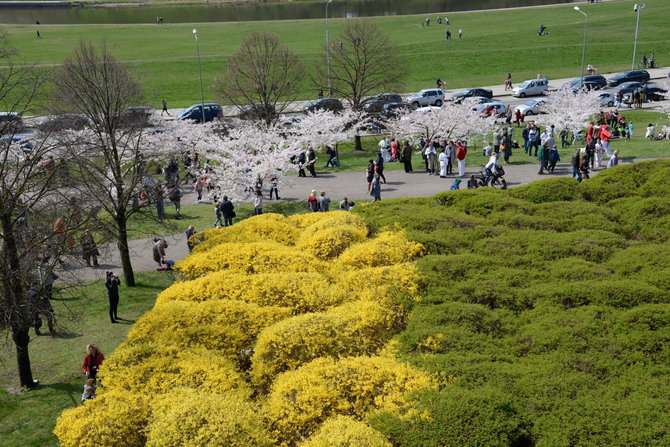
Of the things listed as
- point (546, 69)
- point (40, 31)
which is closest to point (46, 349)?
Answer: point (546, 69)

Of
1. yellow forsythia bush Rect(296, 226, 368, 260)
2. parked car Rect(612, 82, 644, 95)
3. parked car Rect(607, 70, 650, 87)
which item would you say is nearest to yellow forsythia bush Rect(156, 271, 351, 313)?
yellow forsythia bush Rect(296, 226, 368, 260)

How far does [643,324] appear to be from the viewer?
33.6ft

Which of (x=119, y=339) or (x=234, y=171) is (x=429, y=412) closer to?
(x=119, y=339)

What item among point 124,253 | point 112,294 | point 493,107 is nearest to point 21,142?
point 124,253

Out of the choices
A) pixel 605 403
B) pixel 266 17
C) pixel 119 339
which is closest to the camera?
pixel 605 403

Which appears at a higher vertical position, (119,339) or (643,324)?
(643,324)

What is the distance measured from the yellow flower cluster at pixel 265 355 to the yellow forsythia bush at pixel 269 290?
24 mm

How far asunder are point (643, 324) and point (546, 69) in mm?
57442

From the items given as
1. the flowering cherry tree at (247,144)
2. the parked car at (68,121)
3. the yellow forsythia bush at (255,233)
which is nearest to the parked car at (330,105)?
the flowering cherry tree at (247,144)

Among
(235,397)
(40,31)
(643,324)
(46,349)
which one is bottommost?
(46,349)

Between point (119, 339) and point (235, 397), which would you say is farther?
point (119, 339)

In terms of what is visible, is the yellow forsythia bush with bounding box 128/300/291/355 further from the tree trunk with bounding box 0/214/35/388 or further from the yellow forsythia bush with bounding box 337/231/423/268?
the tree trunk with bounding box 0/214/35/388

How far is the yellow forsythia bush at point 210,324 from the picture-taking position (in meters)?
11.3

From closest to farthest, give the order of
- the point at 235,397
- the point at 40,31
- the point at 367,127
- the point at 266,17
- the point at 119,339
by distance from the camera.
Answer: the point at 235,397
the point at 119,339
the point at 367,127
the point at 40,31
the point at 266,17
